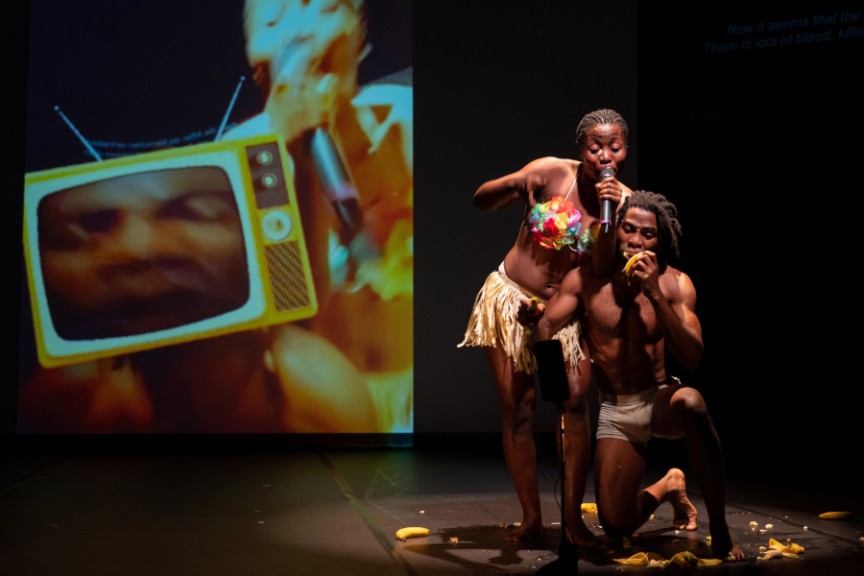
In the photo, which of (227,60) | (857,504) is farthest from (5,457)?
(857,504)

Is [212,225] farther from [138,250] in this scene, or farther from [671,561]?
[671,561]

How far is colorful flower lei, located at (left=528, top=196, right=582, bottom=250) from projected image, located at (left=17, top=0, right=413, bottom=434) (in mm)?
2884

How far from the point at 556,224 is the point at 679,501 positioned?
108 centimetres

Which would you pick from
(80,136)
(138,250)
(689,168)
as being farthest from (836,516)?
(80,136)

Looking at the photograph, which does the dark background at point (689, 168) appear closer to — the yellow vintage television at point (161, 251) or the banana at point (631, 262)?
the yellow vintage television at point (161, 251)

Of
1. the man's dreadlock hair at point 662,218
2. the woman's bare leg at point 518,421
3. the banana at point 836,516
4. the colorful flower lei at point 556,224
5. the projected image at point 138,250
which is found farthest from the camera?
the projected image at point 138,250

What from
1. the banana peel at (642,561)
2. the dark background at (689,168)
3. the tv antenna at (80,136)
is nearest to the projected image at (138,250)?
the tv antenna at (80,136)

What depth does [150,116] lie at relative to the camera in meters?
6.11

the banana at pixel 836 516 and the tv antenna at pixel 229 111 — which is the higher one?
the tv antenna at pixel 229 111

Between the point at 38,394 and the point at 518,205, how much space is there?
3161 millimetres

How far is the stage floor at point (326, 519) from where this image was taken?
2930 mm

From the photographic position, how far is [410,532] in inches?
132

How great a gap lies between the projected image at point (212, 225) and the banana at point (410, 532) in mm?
2728

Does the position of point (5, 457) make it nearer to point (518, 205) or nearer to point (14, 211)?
point (14, 211)
